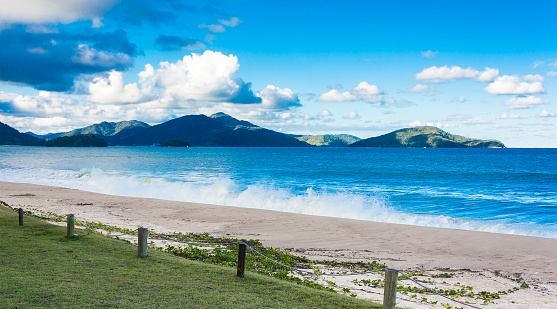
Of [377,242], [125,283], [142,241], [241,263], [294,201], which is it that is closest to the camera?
[125,283]

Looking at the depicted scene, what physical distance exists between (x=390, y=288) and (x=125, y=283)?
212 inches

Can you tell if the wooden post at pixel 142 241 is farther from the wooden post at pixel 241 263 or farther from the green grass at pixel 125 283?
the wooden post at pixel 241 263

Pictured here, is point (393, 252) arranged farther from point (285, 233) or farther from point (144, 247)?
point (144, 247)

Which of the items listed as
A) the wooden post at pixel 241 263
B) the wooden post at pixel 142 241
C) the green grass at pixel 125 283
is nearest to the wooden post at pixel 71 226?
the green grass at pixel 125 283

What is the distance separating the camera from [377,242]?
1544 cm

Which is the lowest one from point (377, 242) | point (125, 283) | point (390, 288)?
point (377, 242)

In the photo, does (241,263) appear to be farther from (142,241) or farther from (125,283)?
(142,241)

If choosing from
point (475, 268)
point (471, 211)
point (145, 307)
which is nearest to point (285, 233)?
point (475, 268)

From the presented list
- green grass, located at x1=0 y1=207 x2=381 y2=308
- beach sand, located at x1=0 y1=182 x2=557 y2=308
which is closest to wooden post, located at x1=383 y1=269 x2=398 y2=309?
green grass, located at x1=0 y1=207 x2=381 y2=308

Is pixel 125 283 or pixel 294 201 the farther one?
pixel 294 201

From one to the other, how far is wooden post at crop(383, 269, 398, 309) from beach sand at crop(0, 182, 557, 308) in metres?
2.51

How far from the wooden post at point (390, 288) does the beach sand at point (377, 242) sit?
2506 mm

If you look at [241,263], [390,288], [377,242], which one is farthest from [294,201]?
[390,288]

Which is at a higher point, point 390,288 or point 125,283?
point 390,288
